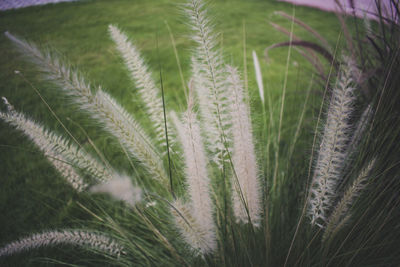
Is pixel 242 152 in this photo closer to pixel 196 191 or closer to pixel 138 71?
pixel 196 191

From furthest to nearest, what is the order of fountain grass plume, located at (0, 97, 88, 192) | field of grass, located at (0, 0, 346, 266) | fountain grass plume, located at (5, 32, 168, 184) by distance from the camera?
field of grass, located at (0, 0, 346, 266) → fountain grass plume, located at (0, 97, 88, 192) → fountain grass plume, located at (5, 32, 168, 184)

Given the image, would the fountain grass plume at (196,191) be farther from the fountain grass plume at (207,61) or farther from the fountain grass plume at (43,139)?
the fountain grass plume at (43,139)

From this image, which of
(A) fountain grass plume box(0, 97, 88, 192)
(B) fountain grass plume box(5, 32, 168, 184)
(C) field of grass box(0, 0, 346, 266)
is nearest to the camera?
(B) fountain grass plume box(5, 32, 168, 184)

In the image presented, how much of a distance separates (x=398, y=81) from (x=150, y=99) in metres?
0.52

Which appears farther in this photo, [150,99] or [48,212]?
[48,212]

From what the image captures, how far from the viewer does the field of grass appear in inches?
29.6

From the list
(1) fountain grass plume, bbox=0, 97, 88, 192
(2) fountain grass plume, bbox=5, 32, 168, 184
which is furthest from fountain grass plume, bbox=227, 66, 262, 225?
(1) fountain grass plume, bbox=0, 97, 88, 192

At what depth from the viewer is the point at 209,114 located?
41 centimetres

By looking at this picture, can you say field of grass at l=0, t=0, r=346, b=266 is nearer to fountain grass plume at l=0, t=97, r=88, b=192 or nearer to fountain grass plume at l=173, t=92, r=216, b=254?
fountain grass plume at l=0, t=97, r=88, b=192

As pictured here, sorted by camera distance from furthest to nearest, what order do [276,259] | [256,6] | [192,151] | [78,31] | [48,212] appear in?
[256,6], [78,31], [48,212], [276,259], [192,151]

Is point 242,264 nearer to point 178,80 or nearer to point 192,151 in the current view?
point 192,151

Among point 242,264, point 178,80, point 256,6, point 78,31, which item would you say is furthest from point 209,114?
point 256,6

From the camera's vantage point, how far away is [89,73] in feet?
4.06

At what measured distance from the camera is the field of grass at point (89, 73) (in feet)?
2.47
